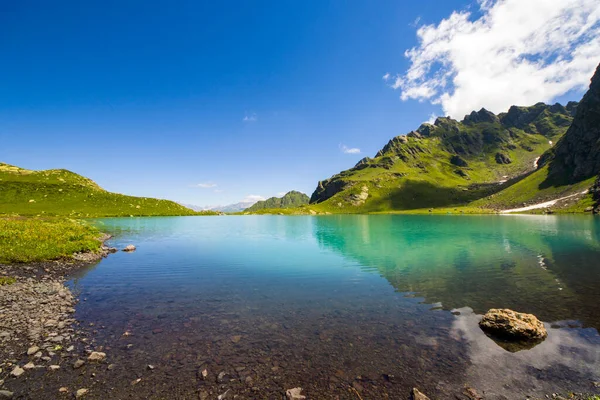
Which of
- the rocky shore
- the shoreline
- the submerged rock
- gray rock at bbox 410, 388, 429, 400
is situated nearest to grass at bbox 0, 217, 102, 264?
the rocky shore

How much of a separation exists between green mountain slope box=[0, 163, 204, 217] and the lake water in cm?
12558

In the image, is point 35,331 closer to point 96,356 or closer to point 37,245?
point 96,356

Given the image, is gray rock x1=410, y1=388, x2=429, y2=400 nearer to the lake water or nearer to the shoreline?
the lake water

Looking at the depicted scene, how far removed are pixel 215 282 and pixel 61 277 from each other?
582 inches

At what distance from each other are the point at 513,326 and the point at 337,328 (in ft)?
32.3

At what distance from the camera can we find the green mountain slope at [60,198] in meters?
122

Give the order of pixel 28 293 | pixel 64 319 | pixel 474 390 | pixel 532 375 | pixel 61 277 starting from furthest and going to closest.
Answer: pixel 61 277
pixel 28 293
pixel 64 319
pixel 532 375
pixel 474 390

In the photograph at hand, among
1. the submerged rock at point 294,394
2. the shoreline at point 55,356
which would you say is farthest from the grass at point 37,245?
the submerged rock at point 294,394

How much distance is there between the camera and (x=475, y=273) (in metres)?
30.8

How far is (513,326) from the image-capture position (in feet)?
50.7

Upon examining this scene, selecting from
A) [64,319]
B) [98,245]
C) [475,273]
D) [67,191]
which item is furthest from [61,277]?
[67,191]

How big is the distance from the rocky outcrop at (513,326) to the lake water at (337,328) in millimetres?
592

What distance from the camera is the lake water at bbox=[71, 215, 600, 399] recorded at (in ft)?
37.7

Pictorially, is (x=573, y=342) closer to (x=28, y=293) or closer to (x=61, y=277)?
(x=28, y=293)
